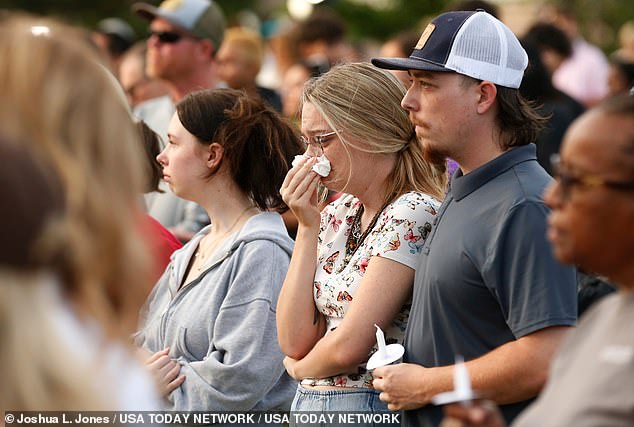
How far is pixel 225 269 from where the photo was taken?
13.2 feet

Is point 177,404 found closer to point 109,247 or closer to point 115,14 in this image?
point 109,247

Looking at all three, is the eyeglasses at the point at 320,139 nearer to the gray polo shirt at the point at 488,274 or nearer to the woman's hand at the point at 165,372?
the gray polo shirt at the point at 488,274

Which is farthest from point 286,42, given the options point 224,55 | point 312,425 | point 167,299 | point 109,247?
point 109,247

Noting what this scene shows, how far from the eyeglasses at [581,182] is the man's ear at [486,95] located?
1015 millimetres

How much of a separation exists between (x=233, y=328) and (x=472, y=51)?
4.62 ft

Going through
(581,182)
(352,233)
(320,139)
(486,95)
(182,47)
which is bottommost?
(182,47)

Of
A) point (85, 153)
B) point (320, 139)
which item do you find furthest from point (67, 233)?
point (320, 139)

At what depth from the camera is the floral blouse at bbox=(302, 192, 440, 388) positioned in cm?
354

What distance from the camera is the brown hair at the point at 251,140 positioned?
14.0 ft

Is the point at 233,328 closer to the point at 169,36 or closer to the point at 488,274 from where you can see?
the point at 488,274

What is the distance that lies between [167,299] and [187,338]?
343 millimetres

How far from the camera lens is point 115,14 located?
2614cm

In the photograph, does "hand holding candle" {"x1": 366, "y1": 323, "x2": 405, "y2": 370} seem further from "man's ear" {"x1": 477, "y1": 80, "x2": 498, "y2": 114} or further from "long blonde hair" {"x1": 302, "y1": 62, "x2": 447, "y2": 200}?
"man's ear" {"x1": 477, "y1": 80, "x2": 498, "y2": 114}

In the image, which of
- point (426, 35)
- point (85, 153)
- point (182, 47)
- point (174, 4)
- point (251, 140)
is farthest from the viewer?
point (174, 4)
